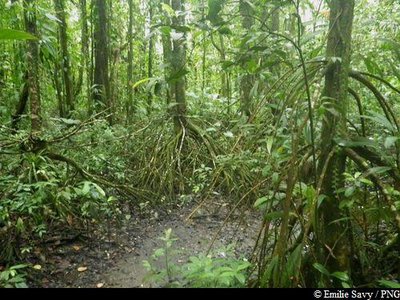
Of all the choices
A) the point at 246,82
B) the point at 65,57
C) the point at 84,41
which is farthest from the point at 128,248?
the point at 84,41

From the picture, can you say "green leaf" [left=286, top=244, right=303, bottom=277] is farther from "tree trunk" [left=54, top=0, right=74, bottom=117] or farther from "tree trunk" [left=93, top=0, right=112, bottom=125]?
"tree trunk" [left=54, top=0, right=74, bottom=117]

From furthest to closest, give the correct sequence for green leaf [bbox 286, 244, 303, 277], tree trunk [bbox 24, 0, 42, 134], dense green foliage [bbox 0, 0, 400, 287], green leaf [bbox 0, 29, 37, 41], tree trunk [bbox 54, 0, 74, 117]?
1. tree trunk [bbox 54, 0, 74, 117]
2. tree trunk [bbox 24, 0, 42, 134]
3. dense green foliage [bbox 0, 0, 400, 287]
4. green leaf [bbox 286, 244, 303, 277]
5. green leaf [bbox 0, 29, 37, 41]

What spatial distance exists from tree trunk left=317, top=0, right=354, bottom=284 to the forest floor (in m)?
0.50

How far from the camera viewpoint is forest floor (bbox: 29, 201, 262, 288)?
2652mm

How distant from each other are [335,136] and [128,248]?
2.11 metres

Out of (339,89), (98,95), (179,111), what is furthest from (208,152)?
(339,89)

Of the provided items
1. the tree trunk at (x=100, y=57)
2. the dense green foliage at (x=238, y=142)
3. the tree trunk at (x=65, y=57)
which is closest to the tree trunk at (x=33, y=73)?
the dense green foliage at (x=238, y=142)

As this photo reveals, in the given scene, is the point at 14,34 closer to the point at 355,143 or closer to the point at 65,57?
the point at 355,143

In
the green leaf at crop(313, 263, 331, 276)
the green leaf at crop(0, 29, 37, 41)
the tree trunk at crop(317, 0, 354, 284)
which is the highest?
the green leaf at crop(0, 29, 37, 41)

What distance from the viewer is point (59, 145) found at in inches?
157

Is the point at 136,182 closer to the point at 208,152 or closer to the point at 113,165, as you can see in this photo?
the point at 113,165

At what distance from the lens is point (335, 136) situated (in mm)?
1864

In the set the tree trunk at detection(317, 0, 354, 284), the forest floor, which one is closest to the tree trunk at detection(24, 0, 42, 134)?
the forest floor

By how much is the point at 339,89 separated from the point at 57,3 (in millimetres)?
5091
